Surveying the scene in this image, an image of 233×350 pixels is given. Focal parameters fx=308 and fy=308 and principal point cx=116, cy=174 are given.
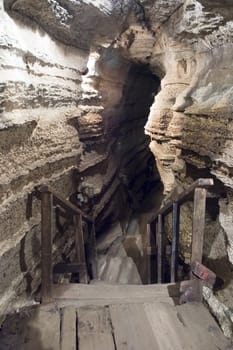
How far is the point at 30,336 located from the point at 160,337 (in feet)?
3.33

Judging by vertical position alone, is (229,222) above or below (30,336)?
→ above

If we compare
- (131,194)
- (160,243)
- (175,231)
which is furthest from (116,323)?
(131,194)

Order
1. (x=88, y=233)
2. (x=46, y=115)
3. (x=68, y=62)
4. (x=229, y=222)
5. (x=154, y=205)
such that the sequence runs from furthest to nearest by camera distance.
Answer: (x=154, y=205), (x=88, y=233), (x=68, y=62), (x=46, y=115), (x=229, y=222)

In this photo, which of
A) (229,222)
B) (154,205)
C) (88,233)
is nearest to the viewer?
(229,222)

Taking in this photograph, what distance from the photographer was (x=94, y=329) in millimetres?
2504

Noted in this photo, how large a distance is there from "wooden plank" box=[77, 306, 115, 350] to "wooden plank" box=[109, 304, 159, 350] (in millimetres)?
56

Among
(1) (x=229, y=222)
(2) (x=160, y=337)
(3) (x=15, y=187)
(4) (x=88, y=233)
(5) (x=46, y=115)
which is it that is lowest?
(4) (x=88, y=233)

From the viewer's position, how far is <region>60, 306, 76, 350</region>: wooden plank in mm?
2332

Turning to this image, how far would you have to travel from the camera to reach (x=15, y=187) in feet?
9.68

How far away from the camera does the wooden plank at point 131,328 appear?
92.0 inches

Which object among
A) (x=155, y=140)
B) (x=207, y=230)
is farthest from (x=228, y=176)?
(x=155, y=140)

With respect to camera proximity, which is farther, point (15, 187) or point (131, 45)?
point (131, 45)

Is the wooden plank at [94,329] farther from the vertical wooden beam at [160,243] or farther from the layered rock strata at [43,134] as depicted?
the vertical wooden beam at [160,243]

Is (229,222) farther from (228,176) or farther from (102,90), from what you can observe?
(102,90)
